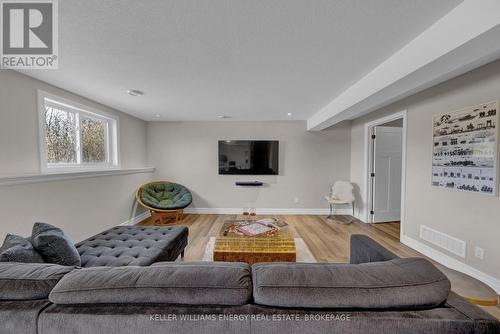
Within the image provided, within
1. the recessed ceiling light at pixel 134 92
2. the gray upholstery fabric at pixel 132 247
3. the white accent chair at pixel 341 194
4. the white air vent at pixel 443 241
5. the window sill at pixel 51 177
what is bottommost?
the white air vent at pixel 443 241

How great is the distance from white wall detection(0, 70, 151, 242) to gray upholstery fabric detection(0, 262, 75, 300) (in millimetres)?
1741

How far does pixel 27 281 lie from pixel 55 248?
67 centimetres

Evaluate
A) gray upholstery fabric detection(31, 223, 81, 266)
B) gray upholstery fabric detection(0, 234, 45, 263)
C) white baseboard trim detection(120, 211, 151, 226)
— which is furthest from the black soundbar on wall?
gray upholstery fabric detection(0, 234, 45, 263)

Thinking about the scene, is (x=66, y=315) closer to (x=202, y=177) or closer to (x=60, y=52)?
(x=60, y=52)

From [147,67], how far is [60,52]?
Result: 68 centimetres

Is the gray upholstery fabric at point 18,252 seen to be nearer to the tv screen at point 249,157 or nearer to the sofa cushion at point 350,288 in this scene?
the sofa cushion at point 350,288

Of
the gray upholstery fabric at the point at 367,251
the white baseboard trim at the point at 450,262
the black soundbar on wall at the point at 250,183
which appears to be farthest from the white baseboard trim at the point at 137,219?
the white baseboard trim at the point at 450,262

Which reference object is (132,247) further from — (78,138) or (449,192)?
(449,192)

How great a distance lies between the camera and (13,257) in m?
1.09

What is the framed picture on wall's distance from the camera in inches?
79.4

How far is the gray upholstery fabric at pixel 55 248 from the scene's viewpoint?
1.31 metres

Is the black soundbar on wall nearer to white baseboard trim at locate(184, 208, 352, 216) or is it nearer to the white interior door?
white baseboard trim at locate(184, 208, 352, 216)

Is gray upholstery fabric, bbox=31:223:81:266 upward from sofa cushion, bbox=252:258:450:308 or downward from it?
downward

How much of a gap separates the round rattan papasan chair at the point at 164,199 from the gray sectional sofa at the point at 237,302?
318 cm
